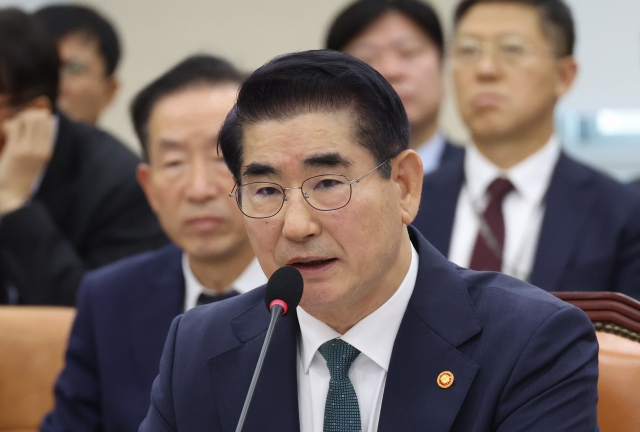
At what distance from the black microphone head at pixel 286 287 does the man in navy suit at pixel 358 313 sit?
0.07 meters

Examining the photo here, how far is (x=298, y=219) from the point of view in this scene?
154 centimetres

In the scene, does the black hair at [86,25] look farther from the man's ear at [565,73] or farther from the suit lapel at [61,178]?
the man's ear at [565,73]

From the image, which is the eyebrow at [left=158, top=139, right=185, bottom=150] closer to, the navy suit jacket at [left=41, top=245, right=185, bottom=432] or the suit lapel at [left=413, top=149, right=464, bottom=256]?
the navy suit jacket at [left=41, top=245, right=185, bottom=432]

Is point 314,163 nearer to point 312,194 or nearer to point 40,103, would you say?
point 312,194

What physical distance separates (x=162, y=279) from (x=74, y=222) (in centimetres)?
109

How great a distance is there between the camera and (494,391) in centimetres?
150

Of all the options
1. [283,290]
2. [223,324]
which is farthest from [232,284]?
[283,290]

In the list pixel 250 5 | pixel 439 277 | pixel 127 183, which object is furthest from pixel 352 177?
pixel 250 5

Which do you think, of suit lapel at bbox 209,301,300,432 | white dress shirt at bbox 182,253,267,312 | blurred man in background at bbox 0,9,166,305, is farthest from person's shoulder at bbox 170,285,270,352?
blurred man in background at bbox 0,9,166,305

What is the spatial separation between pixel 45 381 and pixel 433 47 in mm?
1897

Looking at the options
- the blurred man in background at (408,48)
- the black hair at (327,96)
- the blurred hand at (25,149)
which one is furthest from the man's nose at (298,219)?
the blurred hand at (25,149)

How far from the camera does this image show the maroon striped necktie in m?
2.81

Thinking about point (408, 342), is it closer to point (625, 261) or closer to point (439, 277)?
point (439, 277)

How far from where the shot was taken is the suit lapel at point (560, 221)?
8.86ft
